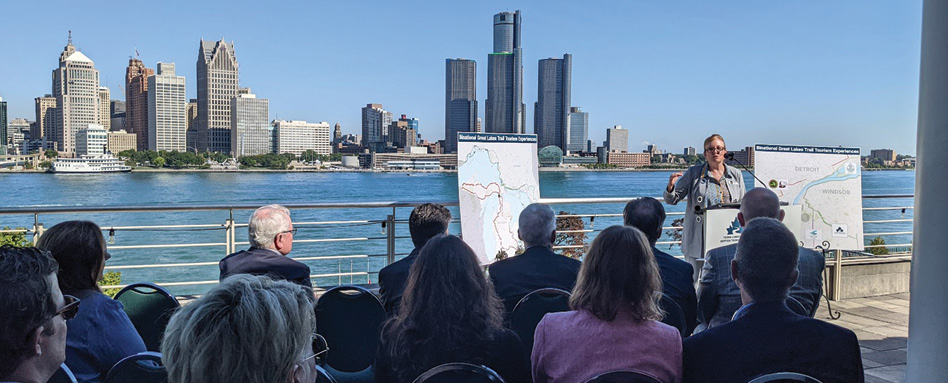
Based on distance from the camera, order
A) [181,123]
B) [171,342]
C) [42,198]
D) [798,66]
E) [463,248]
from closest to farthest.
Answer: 1. [171,342]
2. [463,248]
3. [42,198]
4. [798,66]
5. [181,123]

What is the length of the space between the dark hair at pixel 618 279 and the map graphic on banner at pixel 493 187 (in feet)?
9.27

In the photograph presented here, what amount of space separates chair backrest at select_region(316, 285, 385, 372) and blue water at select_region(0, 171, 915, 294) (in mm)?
6666

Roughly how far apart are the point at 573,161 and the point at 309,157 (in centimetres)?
5613

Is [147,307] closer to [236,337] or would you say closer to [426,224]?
[426,224]

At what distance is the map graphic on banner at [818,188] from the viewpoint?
536cm

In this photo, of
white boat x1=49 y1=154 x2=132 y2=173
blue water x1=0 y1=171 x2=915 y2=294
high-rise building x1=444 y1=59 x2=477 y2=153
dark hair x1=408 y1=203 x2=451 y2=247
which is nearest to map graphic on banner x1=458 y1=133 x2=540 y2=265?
dark hair x1=408 y1=203 x2=451 y2=247

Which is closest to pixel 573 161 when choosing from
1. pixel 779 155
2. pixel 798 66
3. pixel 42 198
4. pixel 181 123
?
pixel 779 155

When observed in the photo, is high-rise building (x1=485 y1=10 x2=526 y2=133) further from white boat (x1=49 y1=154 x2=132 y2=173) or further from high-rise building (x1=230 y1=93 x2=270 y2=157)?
white boat (x1=49 y1=154 x2=132 y2=173)

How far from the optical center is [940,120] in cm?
214

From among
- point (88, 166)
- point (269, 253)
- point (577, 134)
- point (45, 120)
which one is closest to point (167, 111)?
point (45, 120)

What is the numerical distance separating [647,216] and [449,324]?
1476 millimetres

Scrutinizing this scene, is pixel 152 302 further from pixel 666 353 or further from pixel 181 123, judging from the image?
pixel 181 123

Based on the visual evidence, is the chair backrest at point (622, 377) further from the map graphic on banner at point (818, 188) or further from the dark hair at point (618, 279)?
the map graphic on banner at point (818, 188)

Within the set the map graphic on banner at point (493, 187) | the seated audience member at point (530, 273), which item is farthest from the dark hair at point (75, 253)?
the map graphic on banner at point (493, 187)
